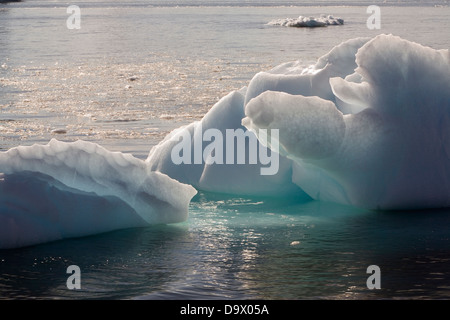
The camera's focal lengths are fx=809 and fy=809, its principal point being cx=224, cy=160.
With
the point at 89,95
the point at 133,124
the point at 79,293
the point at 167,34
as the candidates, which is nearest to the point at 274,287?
the point at 79,293

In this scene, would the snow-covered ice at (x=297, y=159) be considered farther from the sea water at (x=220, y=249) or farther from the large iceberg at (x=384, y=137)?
the sea water at (x=220, y=249)

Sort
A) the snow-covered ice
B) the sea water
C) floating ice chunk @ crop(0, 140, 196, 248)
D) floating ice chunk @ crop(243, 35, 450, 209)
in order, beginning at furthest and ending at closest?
1. floating ice chunk @ crop(243, 35, 450, 209)
2. the snow-covered ice
3. floating ice chunk @ crop(0, 140, 196, 248)
4. the sea water

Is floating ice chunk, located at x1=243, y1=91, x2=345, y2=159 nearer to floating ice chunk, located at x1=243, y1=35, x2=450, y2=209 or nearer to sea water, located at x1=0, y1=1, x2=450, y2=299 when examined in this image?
floating ice chunk, located at x1=243, y1=35, x2=450, y2=209

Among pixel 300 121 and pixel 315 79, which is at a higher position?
pixel 315 79

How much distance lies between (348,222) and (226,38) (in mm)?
24501

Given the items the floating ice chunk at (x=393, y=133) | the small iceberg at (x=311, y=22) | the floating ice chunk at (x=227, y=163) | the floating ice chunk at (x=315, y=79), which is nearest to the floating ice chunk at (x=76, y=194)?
the floating ice chunk at (x=227, y=163)

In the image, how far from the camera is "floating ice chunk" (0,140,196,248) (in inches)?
258

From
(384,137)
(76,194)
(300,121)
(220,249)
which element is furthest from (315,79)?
(76,194)

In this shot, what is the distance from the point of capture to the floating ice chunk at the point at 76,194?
21.5 ft

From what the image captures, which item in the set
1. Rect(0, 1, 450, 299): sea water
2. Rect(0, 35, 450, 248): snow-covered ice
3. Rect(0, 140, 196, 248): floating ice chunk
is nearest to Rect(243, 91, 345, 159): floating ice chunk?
Rect(0, 35, 450, 248): snow-covered ice

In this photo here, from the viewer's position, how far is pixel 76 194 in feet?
22.2

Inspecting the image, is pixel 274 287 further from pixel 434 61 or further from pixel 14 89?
pixel 14 89

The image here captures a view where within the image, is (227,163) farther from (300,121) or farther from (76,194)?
(76,194)

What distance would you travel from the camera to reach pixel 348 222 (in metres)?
7.20
